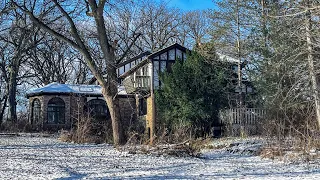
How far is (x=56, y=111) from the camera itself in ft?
96.5

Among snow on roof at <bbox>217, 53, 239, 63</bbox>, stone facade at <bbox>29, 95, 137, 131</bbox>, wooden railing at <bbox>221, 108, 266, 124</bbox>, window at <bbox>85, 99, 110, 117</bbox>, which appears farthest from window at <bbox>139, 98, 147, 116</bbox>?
wooden railing at <bbox>221, 108, 266, 124</bbox>

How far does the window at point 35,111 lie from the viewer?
95.0ft

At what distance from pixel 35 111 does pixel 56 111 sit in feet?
5.78

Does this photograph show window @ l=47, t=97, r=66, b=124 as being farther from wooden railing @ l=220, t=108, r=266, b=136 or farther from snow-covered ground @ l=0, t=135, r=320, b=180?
snow-covered ground @ l=0, t=135, r=320, b=180

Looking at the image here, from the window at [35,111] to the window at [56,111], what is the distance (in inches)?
32.9

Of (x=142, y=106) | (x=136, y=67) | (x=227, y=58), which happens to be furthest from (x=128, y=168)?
(x=142, y=106)

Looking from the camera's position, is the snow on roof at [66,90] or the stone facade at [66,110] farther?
the snow on roof at [66,90]

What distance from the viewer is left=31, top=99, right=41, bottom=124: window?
29.0 metres

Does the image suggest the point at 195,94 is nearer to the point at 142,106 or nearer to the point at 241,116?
the point at 241,116

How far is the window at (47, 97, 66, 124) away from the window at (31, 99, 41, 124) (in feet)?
2.74

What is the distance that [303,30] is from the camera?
40.1 ft

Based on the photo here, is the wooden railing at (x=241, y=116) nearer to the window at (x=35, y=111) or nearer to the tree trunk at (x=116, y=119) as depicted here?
the tree trunk at (x=116, y=119)

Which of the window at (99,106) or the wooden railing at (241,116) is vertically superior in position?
the window at (99,106)

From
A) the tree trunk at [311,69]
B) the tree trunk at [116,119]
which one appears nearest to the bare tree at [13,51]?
the tree trunk at [116,119]
